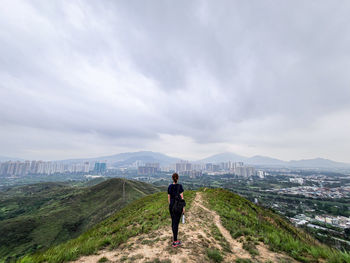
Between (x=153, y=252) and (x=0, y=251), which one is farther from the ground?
(x=153, y=252)

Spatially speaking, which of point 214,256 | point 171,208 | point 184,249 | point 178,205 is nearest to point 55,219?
point 184,249

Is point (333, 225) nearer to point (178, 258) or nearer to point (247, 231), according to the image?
point (247, 231)

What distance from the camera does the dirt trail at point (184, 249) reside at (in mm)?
5469

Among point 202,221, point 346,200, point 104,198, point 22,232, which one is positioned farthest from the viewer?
point 346,200

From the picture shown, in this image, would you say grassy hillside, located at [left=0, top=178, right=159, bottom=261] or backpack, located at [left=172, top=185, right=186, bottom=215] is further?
grassy hillside, located at [left=0, top=178, right=159, bottom=261]

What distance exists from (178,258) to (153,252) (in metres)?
1.19

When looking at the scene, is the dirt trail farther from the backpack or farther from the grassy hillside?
the grassy hillside

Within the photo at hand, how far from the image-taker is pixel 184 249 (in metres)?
6.12

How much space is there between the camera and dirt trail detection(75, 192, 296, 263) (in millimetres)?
5469

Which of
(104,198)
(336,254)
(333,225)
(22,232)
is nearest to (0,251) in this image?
(22,232)

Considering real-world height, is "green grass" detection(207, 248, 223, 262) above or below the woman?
below

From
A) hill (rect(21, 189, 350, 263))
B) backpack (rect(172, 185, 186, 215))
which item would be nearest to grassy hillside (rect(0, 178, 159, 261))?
hill (rect(21, 189, 350, 263))

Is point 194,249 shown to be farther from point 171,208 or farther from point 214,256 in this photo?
point 171,208

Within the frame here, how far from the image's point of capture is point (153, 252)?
5922 mm
